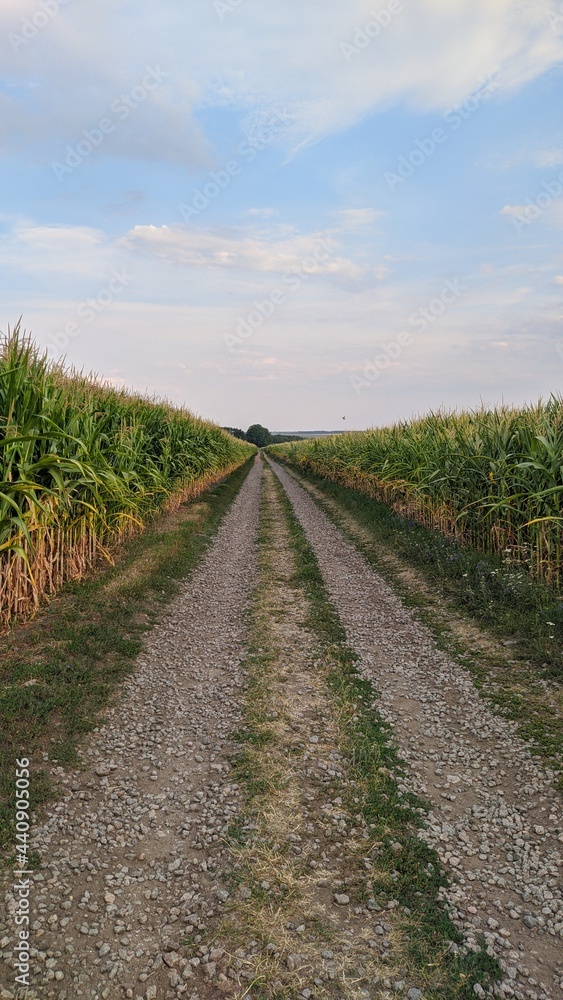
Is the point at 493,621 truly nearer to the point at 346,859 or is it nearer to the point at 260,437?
the point at 346,859

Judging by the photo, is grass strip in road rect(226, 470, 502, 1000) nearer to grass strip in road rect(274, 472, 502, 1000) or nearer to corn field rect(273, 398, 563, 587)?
grass strip in road rect(274, 472, 502, 1000)

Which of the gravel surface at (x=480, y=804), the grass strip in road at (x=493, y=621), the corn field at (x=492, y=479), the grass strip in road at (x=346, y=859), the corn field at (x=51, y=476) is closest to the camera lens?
the grass strip in road at (x=346, y=859)

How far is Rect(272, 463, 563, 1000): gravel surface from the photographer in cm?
290

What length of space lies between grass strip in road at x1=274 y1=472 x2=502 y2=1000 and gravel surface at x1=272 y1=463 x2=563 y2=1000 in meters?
0.11

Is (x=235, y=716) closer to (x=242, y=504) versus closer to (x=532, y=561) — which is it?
Answer: (x=532, y=561)

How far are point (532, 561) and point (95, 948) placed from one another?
765 cm

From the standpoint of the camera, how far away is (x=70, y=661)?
224 inches

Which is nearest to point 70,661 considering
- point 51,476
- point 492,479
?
point 51,476

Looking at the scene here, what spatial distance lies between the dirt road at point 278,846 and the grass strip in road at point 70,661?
22 centimetres

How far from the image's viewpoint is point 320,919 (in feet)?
9.71

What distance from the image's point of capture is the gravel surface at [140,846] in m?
2.71

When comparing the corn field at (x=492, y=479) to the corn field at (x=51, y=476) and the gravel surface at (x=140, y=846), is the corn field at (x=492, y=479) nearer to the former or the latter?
the gravel surface at (x=140, y=846)

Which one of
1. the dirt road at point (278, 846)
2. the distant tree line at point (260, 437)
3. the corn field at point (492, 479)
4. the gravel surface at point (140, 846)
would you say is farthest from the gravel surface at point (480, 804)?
the distant tree line at point (260, 437)

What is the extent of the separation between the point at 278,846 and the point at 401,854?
81cm
